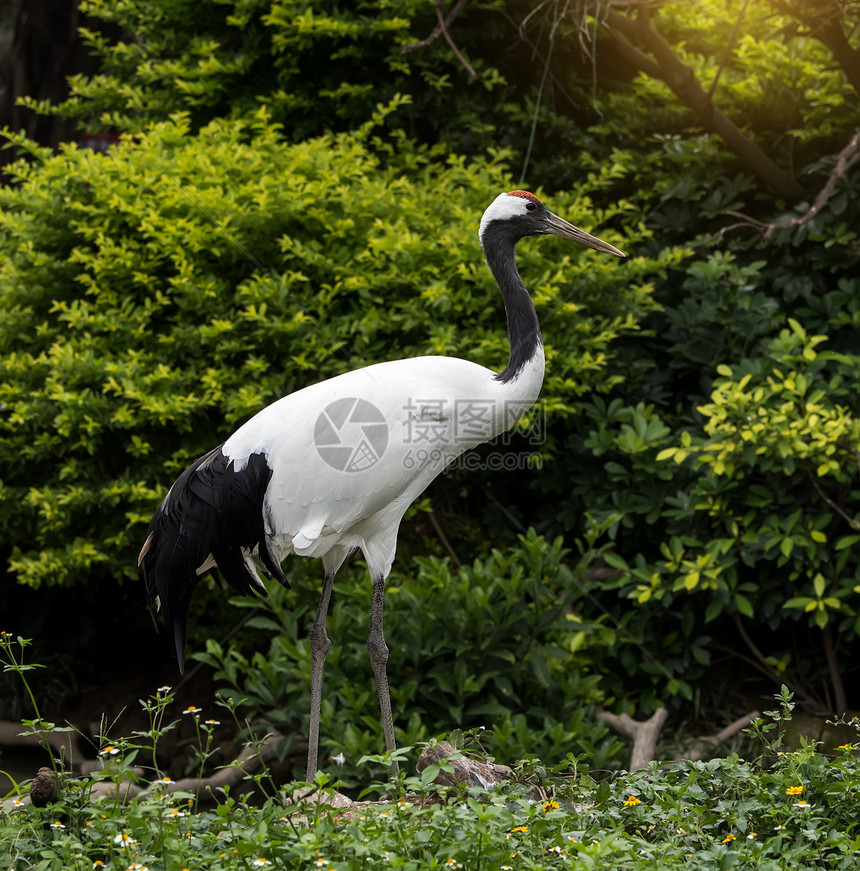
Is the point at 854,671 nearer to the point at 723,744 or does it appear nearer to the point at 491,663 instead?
Answer: the point at 723,744

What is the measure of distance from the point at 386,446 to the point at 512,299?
2.64 ft

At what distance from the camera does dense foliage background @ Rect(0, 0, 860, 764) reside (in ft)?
15.8

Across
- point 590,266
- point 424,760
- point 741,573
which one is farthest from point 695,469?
point 424,760

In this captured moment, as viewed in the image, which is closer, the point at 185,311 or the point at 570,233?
the point at 570,233

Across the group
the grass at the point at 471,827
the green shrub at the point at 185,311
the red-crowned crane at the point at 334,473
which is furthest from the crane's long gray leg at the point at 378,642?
the green shrub at the point at 185,311

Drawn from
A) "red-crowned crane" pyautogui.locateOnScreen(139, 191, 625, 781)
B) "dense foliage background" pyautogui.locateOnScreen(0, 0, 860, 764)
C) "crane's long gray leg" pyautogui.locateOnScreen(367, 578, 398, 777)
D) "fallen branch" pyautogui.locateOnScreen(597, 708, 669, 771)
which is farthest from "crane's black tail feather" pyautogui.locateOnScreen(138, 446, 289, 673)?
"fallen branch" pyautogui.locateOnScreen(597, 708, 669, 771)

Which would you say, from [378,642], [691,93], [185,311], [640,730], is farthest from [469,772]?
[691,93]

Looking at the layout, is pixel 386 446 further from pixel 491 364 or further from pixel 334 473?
pixel 491 364

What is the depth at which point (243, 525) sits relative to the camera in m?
3.93

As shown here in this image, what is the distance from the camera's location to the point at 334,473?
3.79 meters

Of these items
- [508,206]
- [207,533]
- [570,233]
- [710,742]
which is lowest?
[710,742]

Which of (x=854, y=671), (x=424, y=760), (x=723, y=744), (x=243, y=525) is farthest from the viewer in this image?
(x=854, y=671)

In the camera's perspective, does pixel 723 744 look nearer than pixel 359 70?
Yes

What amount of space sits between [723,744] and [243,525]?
2672 mm
